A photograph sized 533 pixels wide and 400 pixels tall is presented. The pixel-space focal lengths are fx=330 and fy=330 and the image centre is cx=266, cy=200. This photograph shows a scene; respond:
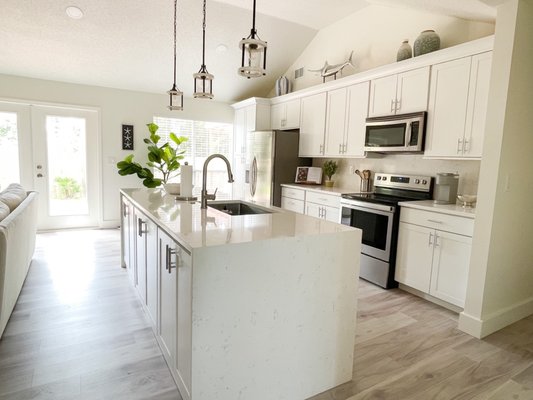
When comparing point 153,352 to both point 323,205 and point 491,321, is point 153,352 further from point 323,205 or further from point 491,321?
point 323,205

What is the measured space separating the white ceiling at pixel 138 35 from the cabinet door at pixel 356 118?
930 millimetres

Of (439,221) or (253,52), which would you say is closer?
(253,52)

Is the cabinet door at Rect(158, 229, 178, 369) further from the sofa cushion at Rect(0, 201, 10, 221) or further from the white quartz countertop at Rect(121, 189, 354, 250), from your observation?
the sofa cushion at Rect(0, 201, 10, 221)

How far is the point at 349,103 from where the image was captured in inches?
161

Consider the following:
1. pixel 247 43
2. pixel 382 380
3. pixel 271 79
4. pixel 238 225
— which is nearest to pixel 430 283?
pixel 382 380

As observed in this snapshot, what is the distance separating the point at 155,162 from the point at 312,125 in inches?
105

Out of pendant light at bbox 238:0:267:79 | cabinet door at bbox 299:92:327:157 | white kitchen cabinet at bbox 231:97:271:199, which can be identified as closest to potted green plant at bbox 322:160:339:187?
cabinet door at bbox 299:92:327:157

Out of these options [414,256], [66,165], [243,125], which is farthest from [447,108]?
[66,165]

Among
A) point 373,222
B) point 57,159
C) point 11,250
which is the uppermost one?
point 57,159

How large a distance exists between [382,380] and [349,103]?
10.3ft

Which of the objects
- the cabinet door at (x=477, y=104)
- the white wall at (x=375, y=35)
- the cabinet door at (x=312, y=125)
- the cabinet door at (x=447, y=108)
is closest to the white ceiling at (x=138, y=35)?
the white wall at (x=375, y=35)

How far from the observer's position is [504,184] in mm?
2406

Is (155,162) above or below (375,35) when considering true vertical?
Result: below

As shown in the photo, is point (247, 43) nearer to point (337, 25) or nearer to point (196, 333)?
point (196, 333)
